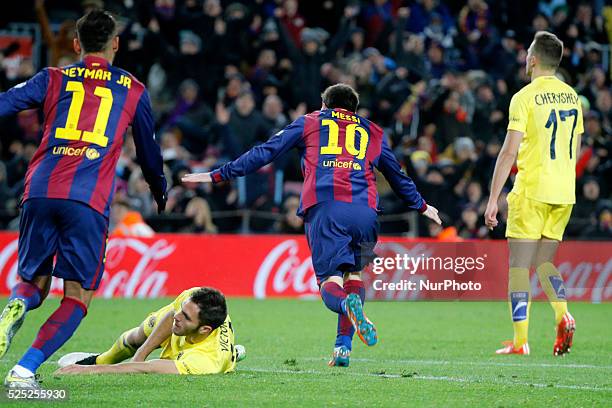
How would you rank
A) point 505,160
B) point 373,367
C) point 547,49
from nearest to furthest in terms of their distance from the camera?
point 373,367
point 505,160
point 547,49

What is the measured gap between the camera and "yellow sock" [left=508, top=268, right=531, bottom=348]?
9797 mm

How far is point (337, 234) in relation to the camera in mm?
8586

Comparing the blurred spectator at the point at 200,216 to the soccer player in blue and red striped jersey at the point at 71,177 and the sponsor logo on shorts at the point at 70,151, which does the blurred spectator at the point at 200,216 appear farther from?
the sponsor logo on shorts at the point at 70,151

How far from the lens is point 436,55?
69.0 ft

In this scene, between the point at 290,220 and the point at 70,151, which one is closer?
the point at 70,151

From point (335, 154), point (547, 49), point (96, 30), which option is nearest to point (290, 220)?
point (547, 49)

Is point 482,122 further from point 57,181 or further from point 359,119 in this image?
point 57,181

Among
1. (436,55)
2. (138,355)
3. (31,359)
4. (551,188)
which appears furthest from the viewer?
(436,55)

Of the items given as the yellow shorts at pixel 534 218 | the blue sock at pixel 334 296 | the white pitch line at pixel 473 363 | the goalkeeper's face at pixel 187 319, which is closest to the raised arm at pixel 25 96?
the goalkeeper's face at pixel 187 319

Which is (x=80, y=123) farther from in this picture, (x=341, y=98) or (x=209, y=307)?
(x=341, y=98)

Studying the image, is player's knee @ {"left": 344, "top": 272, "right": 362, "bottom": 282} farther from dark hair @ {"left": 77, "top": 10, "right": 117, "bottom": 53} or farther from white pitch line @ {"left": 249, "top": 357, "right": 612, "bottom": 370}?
dark hair @ {"left": 77, "top": 10, "right": 117, "bottom": 53}

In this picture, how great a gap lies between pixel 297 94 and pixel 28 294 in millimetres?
12881

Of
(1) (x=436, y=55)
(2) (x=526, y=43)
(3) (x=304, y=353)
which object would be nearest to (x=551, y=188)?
(3) (x=304, y=353)

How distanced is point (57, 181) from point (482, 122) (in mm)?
14276
